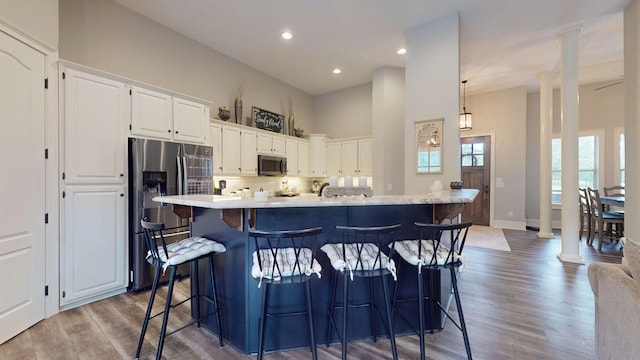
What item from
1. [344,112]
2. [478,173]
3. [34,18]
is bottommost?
[478,173]

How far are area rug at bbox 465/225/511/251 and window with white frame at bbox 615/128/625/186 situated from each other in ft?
8.11

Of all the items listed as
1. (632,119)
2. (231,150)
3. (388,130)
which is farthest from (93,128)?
(632,119)

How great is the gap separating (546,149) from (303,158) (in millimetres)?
4980

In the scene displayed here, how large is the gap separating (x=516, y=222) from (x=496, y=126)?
233 centimetres

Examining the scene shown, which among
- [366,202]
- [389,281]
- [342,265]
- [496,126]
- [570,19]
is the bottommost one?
[389,281]

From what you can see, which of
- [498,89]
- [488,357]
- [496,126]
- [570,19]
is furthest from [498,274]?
[498,89]

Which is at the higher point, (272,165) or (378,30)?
(378,30)

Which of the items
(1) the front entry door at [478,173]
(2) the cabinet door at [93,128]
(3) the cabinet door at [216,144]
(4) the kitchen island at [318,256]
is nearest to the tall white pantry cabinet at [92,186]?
(2) the cabinet door at [93,128]

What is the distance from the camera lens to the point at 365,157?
6059 mm

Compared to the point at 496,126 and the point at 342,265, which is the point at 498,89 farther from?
the point at 342,265

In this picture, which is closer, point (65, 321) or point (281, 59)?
point (65, 321)

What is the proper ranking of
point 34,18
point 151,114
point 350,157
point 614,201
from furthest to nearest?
point 350,157, point 614,201, point 151,114, point 34,18

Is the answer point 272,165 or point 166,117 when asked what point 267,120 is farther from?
point 166,117

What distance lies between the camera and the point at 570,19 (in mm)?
3848
